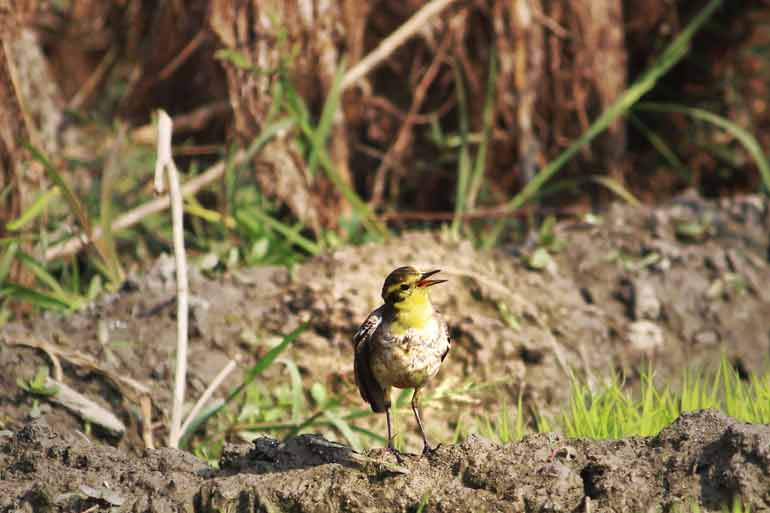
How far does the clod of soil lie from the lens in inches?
114

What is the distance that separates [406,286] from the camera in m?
3.13

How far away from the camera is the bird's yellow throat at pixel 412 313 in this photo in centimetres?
313

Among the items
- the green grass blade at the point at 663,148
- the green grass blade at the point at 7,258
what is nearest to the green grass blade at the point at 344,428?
the green grass blade at the point at 7,258

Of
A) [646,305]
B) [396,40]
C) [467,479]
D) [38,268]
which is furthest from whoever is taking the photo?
[396,40]

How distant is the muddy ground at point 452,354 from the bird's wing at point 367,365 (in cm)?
21

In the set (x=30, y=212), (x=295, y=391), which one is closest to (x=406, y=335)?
(x=295, y=391)

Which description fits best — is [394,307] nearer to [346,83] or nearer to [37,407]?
[37,407]

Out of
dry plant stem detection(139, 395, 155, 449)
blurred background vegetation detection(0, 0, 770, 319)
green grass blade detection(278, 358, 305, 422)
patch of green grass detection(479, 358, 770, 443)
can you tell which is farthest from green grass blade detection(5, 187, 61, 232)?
patch of green grass detection(479, 358, 770, 443)

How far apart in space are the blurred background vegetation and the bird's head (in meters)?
1.86

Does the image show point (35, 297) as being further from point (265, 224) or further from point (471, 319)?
point (471, 319)

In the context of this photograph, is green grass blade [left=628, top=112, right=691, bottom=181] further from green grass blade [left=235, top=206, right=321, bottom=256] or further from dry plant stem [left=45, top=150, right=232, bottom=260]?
dry plant stem [left=45, top=150, right=232, bottom=260]

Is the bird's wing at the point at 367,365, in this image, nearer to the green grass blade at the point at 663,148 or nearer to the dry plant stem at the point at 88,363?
the dry plant stem at the point at 88,363

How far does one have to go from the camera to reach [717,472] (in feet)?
9.48

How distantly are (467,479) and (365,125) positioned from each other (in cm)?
398
